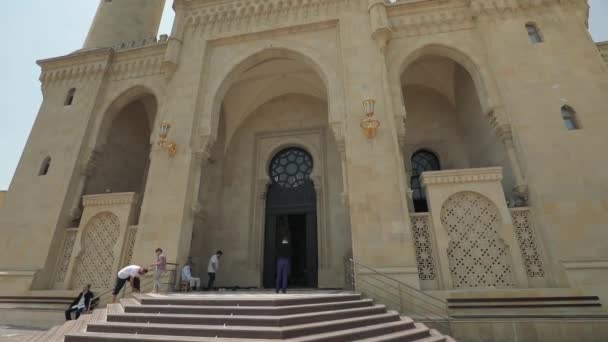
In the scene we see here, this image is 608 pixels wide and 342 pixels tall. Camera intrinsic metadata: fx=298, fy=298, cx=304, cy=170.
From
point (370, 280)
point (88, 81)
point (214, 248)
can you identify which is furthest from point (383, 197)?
point (88, 81)

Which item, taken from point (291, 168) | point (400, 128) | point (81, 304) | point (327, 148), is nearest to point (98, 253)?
point (81, 304)

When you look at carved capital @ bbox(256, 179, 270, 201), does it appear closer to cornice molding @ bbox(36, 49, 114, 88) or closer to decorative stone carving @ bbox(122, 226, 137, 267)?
decorative stone carving @ bbox(122, 226, 137, 267)

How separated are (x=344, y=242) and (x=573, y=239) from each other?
229 inches

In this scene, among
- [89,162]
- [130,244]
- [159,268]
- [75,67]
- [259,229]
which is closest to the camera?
[159,268]

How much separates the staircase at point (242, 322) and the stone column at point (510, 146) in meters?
4.25

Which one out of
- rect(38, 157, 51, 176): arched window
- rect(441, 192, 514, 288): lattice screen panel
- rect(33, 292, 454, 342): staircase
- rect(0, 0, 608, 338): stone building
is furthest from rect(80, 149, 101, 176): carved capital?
rect(441, 192, 514, 288): lattice screen panel

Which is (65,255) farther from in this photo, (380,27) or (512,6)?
(512,6)

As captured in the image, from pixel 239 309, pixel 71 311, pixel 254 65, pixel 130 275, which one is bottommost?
pixel 239 309

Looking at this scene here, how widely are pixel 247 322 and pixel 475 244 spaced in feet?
17.9

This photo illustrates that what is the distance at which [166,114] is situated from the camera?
937cm

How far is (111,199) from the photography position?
8984 millimetres

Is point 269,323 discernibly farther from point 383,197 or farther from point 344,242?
point 344,242

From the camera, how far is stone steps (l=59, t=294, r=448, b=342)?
13.5 feet

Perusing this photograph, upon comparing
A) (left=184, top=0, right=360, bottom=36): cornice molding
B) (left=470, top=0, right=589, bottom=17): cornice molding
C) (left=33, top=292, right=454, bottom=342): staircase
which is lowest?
(left=33, top=292, right=454, bottom=342): staircase
